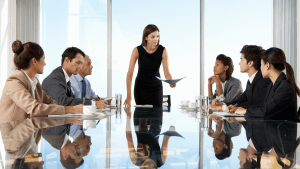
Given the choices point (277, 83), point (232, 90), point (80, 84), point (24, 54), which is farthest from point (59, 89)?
point (232, 90)

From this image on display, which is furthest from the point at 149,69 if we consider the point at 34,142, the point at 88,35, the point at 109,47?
the point at 88,35

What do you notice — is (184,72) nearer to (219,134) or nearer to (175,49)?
(175,49)

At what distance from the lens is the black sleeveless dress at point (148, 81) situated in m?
2.92

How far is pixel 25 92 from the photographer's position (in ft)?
5.55

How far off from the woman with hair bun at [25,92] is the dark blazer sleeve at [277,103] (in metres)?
1.30

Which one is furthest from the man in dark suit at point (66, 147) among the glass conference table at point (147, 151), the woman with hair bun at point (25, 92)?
the woman with hair bun at point (25, 92)

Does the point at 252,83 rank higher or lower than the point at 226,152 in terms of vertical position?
higher

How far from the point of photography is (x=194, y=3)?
5320 millimetres

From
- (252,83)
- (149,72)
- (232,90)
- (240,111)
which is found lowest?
(240,111)

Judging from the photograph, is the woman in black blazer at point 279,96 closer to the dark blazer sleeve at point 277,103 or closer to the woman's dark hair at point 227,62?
the dark blazer sleeve at point 277,103

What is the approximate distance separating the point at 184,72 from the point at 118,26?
1796 mm

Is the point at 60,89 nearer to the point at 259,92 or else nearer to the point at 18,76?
the point at 18,76

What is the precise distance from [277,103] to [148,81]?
1.54 metres

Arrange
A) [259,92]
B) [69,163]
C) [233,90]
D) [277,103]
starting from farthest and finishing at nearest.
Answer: [233,90] < [259,92] < [277,103] < [69,163]
